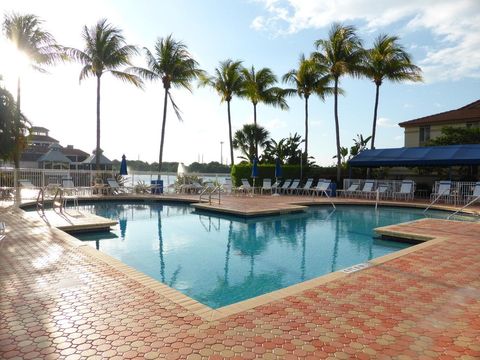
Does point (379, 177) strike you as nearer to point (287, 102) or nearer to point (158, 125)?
point (287, 102)

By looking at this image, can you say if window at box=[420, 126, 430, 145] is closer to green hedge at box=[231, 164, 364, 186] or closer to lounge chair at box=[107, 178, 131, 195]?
green hedge at box=[231, 164, 364, 186]

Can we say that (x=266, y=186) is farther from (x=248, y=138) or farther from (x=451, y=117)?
(x=451, y=117)

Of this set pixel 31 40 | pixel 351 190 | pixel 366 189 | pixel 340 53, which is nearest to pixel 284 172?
pixel 351 190

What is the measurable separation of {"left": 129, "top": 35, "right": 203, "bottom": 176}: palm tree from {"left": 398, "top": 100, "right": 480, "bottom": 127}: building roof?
17778mm

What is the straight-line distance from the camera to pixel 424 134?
2698cm

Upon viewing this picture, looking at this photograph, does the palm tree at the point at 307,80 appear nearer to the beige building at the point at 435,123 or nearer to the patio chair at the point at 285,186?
the patio chair at the point at 285,186

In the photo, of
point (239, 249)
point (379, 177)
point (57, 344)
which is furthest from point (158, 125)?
point (57, 344)

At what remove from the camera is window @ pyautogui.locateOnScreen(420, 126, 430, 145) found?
87.7 feet

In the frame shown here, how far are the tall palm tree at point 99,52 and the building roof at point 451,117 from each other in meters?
21.8

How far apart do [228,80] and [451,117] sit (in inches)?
654

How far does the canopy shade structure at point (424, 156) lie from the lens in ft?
53.4

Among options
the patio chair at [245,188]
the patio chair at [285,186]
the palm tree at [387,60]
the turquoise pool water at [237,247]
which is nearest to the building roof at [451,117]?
the palm tree at [387,60]

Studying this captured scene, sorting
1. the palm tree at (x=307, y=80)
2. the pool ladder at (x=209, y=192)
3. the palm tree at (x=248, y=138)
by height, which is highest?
the palm tree at (x=307, y=80)

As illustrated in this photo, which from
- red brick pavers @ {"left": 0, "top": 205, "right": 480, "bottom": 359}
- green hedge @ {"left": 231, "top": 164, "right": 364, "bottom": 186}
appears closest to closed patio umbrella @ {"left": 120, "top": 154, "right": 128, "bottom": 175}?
green hedge @ {"left": 231, "top": 164, "right": 364, "bottom": 186}
